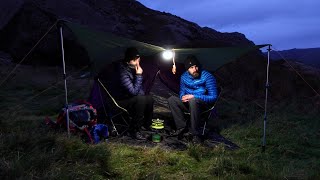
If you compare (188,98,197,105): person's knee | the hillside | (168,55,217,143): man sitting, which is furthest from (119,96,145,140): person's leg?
the hillside

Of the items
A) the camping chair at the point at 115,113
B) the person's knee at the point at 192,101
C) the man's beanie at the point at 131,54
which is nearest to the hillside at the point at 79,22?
the camping chair at the point at 115,113

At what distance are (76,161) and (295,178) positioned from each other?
2414 millimetres

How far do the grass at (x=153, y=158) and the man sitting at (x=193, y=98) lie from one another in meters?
0.67

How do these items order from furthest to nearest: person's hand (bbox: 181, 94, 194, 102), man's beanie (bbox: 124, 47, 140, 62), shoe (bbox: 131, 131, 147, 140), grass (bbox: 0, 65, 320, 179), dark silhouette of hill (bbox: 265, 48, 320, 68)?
1. dark silhouette of hill (bbox: 265, 48, 320, 68)
2. man's beanie (bbox: 124, 47, 140, 62)
3. person's hand (bbox: 181, 94, 194, 102)
4. shoe (bbox: 131, 131, 147, 140)
5. grass (bbox: 0, 65, 320, 179)

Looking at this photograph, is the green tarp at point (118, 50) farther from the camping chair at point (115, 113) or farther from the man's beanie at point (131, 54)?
the camping chair at point (115, 113)

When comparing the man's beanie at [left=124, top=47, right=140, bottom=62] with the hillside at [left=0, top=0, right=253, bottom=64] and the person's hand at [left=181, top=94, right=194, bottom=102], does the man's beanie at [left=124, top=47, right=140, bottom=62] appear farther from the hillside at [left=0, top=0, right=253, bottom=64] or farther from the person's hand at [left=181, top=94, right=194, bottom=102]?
the hillside at [left=0, top=0, right=253, bottom=64]

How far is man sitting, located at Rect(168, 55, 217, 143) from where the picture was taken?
18.6 ft

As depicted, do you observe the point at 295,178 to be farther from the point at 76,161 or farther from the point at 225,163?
the point at 76,161

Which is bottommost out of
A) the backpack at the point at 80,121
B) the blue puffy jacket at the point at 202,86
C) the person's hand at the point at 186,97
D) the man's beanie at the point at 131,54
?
the backpack at the point at 80,121

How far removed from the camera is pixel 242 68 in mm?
14680

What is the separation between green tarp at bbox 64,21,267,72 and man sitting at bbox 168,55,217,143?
661 millimetres

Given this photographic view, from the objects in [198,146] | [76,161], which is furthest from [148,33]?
[76,161]

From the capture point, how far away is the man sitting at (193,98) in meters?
5.68

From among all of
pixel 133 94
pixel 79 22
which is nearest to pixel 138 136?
pixel 133 94
